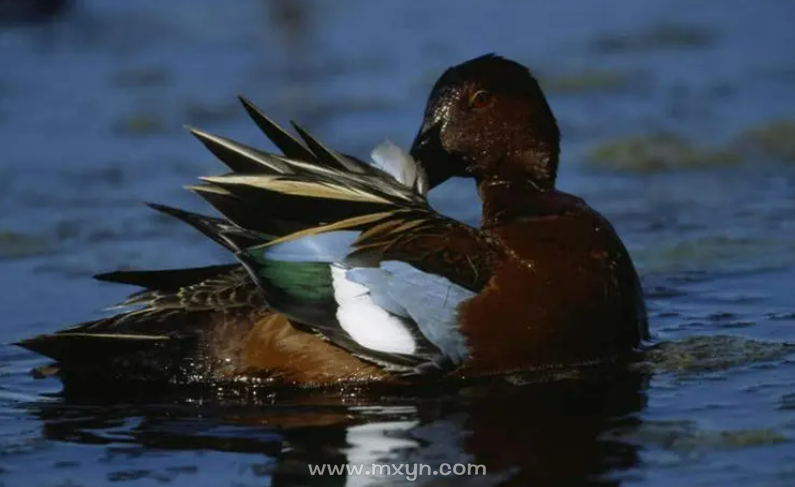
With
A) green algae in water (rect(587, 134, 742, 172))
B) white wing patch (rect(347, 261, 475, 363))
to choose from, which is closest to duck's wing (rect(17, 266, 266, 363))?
white wing patch (rect(347, 261, 475, 363))

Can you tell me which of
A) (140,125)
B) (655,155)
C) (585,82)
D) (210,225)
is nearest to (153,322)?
(210,225)

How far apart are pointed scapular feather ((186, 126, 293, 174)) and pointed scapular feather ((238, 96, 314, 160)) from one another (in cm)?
8

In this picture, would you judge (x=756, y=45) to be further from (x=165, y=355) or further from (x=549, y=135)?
(x=165, y=355)

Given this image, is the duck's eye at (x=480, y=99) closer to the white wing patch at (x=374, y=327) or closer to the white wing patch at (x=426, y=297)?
the white wing patch at (x=426, y=297)

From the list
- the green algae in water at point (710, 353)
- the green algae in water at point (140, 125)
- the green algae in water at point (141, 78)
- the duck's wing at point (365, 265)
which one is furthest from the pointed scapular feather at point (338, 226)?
the green algae in water at point (141, 78)

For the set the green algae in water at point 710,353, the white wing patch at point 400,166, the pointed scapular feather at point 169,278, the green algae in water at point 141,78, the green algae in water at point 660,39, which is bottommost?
the green algae in water at point 710,353

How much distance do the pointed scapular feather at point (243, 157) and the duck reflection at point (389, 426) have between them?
851 mm

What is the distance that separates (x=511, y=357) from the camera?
6828 millimetres

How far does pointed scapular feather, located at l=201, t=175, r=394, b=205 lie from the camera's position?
691 cm

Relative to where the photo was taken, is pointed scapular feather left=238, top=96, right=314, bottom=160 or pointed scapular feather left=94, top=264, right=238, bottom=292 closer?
pointed scapular feather left=238, top=96, right=314, bottom=160

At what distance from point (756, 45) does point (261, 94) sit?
12.1 feet

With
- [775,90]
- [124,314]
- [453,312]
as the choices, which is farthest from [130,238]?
[775,90]

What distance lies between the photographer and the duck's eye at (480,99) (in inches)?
293

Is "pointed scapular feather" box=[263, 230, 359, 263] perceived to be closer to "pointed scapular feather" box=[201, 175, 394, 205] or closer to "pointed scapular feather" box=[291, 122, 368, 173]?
"pointed scapular feather" box=[201, 175, 394, 205]
